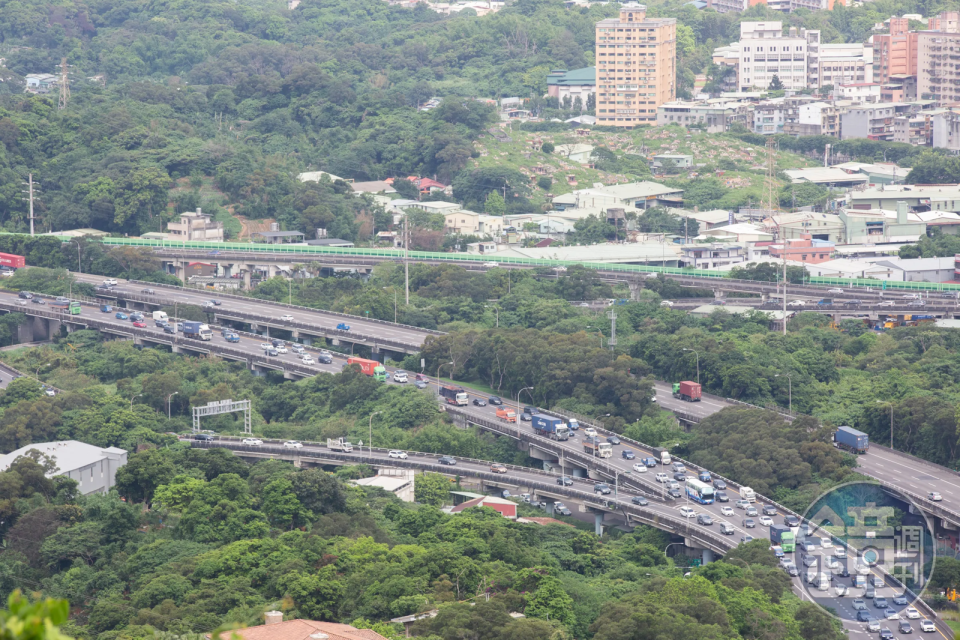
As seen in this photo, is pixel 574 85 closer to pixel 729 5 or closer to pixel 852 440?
pixel 729 5

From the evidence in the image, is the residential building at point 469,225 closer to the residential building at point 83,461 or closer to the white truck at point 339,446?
the white truck at point 339,446

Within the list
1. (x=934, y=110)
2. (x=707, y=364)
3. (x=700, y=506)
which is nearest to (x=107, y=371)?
(x=707, y=364)

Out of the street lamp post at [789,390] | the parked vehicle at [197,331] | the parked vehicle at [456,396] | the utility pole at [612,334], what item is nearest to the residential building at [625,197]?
the utility pole at [612,334]

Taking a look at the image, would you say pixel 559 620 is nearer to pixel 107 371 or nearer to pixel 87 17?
pixel 107 371

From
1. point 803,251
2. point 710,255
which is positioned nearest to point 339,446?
point 710,255

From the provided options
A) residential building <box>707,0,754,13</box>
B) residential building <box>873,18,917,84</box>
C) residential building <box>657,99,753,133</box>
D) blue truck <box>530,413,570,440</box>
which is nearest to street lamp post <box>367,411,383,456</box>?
blue truck <box>530,413,570,440</box>

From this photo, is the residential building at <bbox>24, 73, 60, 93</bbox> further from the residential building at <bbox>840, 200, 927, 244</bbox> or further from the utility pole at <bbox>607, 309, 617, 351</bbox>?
the utility pole at <bbox>607, 309, 617, 351</bbox>
